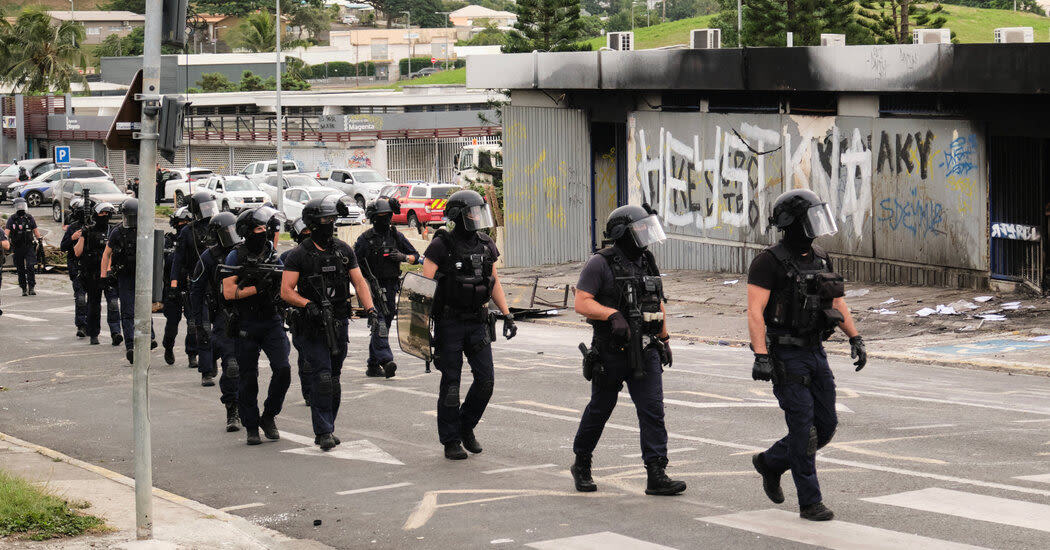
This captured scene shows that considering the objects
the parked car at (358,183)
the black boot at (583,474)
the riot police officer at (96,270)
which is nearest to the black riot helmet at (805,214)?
the black boot at (583,474)

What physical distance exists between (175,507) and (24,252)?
19923 millimetres

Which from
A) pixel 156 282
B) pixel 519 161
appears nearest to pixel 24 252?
pixel 519 161

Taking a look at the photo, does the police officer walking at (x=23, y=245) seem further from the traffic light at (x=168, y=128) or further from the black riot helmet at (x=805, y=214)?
the black riot helmet at (x=805, y=214)

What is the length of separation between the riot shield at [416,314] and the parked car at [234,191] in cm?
3936

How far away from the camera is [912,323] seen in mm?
18328

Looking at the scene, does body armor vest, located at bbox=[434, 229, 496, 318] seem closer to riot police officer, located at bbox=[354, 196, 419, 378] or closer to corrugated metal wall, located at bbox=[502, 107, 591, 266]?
riot police officer, located at bbox=[354, 196, 419, 378]

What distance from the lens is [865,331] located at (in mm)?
18094

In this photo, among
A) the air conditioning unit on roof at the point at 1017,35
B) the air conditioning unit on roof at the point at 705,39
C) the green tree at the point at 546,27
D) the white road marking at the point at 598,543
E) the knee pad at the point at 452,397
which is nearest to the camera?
the white road marking at the point at 598,543

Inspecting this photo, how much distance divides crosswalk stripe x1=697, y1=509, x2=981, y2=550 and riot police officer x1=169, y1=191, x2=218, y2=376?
7805mm

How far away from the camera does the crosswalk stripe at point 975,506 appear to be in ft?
25.6

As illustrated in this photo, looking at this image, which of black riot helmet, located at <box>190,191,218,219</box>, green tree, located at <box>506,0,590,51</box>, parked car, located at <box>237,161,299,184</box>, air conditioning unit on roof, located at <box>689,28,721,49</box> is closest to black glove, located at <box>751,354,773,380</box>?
black riot helmet, located at <box>190,191,218,219</box>

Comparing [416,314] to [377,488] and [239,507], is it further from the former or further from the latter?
[239,507]

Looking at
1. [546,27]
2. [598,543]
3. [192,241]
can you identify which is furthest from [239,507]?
[546,27]

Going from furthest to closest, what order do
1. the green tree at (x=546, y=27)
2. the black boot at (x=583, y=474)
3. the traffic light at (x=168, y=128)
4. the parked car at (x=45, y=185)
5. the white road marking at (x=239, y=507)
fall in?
the green tree at (x=546, y=27) < the parked car at (x=45, y=185) < the white road marking at (x=239, y=507) < the black boot at (x=583, y=474) < the traffic light at (x=168, y=128)
